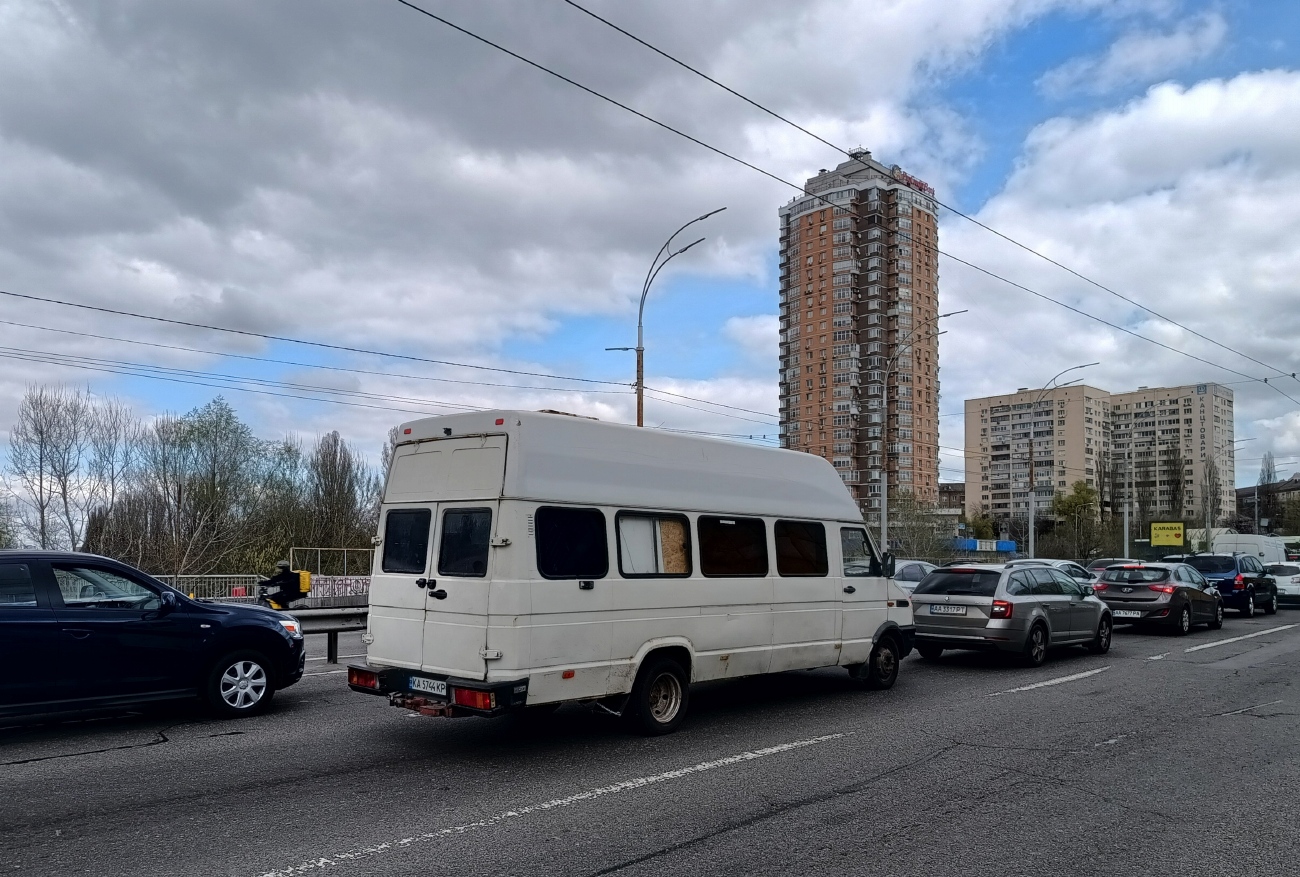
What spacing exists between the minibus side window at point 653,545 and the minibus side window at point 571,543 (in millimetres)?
230

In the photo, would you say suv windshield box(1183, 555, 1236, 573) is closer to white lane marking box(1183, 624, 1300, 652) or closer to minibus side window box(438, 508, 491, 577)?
white lane marking box(1183, 624, 1300, 652)

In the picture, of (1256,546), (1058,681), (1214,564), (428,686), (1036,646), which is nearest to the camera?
(428,686)

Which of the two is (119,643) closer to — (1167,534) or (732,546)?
(732,546)

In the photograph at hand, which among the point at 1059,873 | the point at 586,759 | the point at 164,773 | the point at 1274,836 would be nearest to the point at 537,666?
the point at 586,759

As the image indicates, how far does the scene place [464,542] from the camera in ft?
24.4

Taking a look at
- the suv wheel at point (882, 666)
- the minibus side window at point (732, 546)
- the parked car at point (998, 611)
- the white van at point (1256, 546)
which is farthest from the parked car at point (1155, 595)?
the white van at point (1256, 546)

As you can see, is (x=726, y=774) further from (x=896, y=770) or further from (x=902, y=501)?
(x=902, y=501)

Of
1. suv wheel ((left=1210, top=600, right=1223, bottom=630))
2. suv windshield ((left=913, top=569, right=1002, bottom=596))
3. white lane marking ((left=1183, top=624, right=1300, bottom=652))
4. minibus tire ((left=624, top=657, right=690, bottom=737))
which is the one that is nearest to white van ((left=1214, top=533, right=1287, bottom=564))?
white lane marking ((left=1183, top=624, right=1300, bottom=652))

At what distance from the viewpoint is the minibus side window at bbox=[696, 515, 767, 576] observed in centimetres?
866

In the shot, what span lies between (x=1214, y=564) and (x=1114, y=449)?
9185cm

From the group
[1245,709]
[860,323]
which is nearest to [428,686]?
[1245,709]

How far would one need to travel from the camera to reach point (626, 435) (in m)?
8.11

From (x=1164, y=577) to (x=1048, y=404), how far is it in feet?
350

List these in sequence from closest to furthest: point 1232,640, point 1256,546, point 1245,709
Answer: point 1245,709, point 1232,640, point 1256,546
